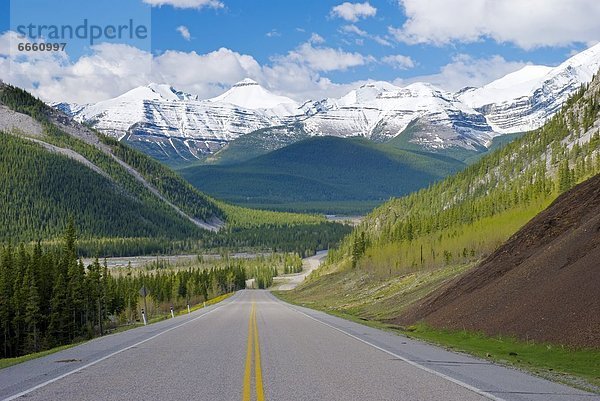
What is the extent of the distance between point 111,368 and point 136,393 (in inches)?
185

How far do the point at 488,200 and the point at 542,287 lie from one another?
95188 mm

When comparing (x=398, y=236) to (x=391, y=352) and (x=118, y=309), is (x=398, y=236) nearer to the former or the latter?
(x=118, y=309)

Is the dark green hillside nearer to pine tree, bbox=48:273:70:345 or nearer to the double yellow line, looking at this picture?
the double yellow line

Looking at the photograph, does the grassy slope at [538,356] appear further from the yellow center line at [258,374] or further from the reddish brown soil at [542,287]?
the yellow center line at [258,374]

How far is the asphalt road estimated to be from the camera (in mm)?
13703

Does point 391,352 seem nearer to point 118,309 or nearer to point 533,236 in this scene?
point 533,236

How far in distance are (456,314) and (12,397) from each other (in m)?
26.1

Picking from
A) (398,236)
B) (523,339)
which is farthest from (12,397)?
(398,236)

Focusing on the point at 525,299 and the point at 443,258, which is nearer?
the point at 525,299

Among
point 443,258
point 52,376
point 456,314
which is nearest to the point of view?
point 52,376

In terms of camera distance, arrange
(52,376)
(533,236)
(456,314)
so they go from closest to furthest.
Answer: (52,376) → (456,314) → (533,236)

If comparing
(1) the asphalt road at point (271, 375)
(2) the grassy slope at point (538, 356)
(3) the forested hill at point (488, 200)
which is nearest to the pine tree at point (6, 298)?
(1) the asphalt road at point (271, 375)

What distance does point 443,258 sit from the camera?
96500 mm

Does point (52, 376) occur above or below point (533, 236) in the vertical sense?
below
